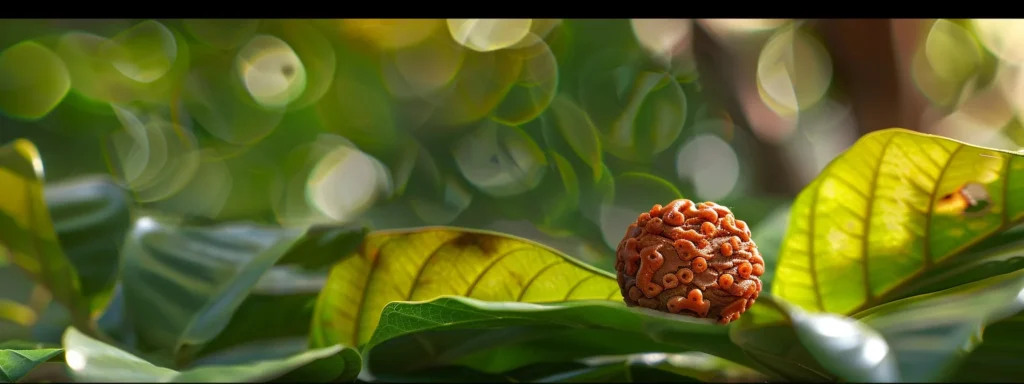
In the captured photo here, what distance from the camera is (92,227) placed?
1.81ft

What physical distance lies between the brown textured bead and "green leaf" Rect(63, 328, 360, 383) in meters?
0.15

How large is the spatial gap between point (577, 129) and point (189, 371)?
1200 mm

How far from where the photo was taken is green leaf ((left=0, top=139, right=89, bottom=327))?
481 mm

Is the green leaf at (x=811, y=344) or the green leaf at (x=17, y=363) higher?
the green leaf at (x=17, y=363)

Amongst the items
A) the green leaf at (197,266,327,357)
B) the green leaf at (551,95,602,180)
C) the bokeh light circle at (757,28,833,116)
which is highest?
the bokeh light circle at (757,28,833,116)

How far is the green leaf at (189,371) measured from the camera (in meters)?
0.29

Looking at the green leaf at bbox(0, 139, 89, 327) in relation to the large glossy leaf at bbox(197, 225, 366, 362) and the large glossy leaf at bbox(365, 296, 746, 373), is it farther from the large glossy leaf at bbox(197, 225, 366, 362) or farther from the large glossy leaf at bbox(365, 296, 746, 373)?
the large glossy leaf at bbox(365, 296, 746, 373)

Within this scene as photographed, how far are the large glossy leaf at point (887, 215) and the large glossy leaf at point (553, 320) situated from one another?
105 millimetres

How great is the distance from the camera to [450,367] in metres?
0.41

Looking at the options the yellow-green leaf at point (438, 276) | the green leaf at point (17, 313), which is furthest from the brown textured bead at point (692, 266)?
the green leaf at point (17, 313)

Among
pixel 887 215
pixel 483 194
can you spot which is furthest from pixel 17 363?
pixel 483 194

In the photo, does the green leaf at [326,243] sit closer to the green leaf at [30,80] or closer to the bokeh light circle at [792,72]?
the green leaf at [30,80]

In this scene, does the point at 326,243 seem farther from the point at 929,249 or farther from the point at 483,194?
the point at 483,194

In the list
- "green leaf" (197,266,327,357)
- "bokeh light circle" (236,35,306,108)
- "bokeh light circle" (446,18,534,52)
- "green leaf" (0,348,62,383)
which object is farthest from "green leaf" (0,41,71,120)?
"green leaf" (0,348,62,383)
